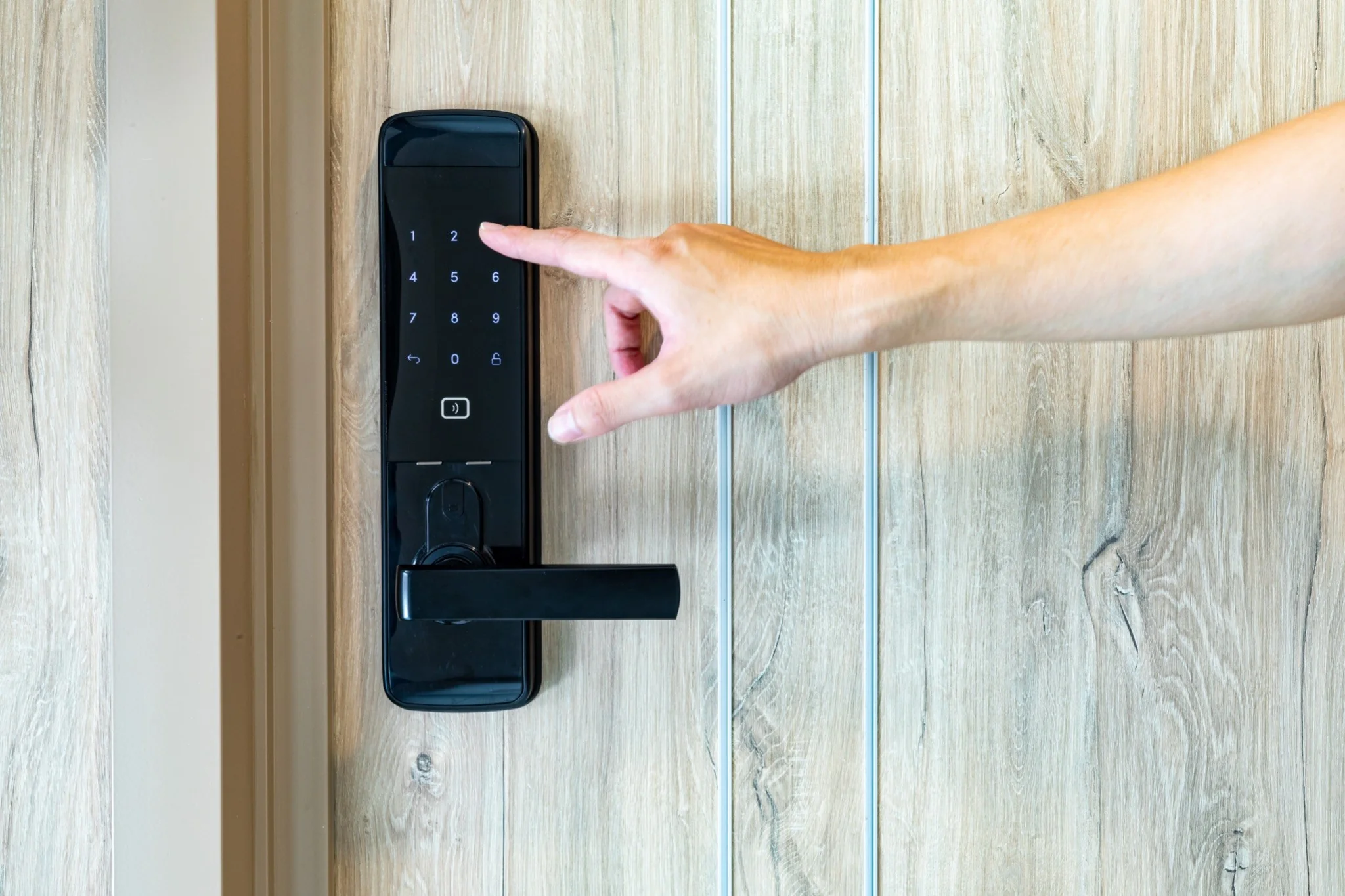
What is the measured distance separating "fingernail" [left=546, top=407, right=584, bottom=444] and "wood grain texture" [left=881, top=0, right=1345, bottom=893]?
0.20 meters

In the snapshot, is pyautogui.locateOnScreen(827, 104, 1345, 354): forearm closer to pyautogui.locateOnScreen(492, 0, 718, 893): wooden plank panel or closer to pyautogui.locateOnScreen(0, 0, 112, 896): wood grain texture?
pyautogui.locateOnScreen(492, 0, 718, 893): wooden plank panel

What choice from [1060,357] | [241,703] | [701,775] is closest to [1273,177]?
[1060,357]

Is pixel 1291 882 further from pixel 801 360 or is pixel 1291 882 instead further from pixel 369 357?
pixel 369 357

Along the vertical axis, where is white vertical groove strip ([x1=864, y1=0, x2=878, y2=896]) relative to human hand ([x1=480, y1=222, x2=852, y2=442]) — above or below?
below

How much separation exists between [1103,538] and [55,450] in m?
0.59

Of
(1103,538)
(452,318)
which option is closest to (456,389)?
(452,318)

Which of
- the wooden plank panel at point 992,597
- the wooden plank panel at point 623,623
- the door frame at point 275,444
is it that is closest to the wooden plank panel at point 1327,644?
the wooden plank panel at point 992,597

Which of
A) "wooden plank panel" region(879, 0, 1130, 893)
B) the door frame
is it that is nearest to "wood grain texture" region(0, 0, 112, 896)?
the door frame

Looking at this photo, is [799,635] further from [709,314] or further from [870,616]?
[709,314]

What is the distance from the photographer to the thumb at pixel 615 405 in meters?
0.38

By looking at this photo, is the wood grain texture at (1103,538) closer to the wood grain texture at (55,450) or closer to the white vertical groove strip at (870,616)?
the white vertical groove strip at (870,616)

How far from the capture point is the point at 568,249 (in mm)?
391

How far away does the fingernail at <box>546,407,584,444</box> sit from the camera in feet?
1.24

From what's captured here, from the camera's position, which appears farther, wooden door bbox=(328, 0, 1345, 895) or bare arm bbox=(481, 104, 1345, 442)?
wooden door bbox=(328, 0, 1345, 895)
